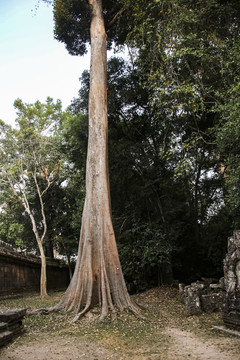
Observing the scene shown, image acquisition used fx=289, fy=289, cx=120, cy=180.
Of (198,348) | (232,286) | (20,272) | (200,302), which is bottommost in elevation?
(198,348)

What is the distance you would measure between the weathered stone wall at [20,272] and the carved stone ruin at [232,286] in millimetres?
8691

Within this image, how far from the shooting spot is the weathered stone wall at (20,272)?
37.4 ft

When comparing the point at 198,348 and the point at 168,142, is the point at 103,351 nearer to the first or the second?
the point at 198,348

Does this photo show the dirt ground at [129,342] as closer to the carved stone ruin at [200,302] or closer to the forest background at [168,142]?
A: the carved stone ruin at [200,302]

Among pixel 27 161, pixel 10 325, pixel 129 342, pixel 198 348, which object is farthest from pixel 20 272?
pixel 198 348

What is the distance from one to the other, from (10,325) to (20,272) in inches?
367

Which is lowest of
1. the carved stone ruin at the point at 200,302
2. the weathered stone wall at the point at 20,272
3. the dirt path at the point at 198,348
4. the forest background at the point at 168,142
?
the dirt path at the point at 198,348

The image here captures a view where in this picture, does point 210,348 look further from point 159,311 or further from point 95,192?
point 95,192

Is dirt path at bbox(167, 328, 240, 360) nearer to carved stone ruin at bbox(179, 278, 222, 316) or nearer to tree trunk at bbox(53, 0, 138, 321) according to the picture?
carved stone ruin at bbox(179, 278, 222, 316)

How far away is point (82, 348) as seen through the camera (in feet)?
13.2

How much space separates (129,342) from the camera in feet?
14.1

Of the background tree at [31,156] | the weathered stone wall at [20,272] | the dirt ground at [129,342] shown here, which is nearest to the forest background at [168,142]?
the background tree at [31,156]

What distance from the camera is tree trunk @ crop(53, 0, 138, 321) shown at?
20.3ft

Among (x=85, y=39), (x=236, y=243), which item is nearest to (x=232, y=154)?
(x=236, y=243)
